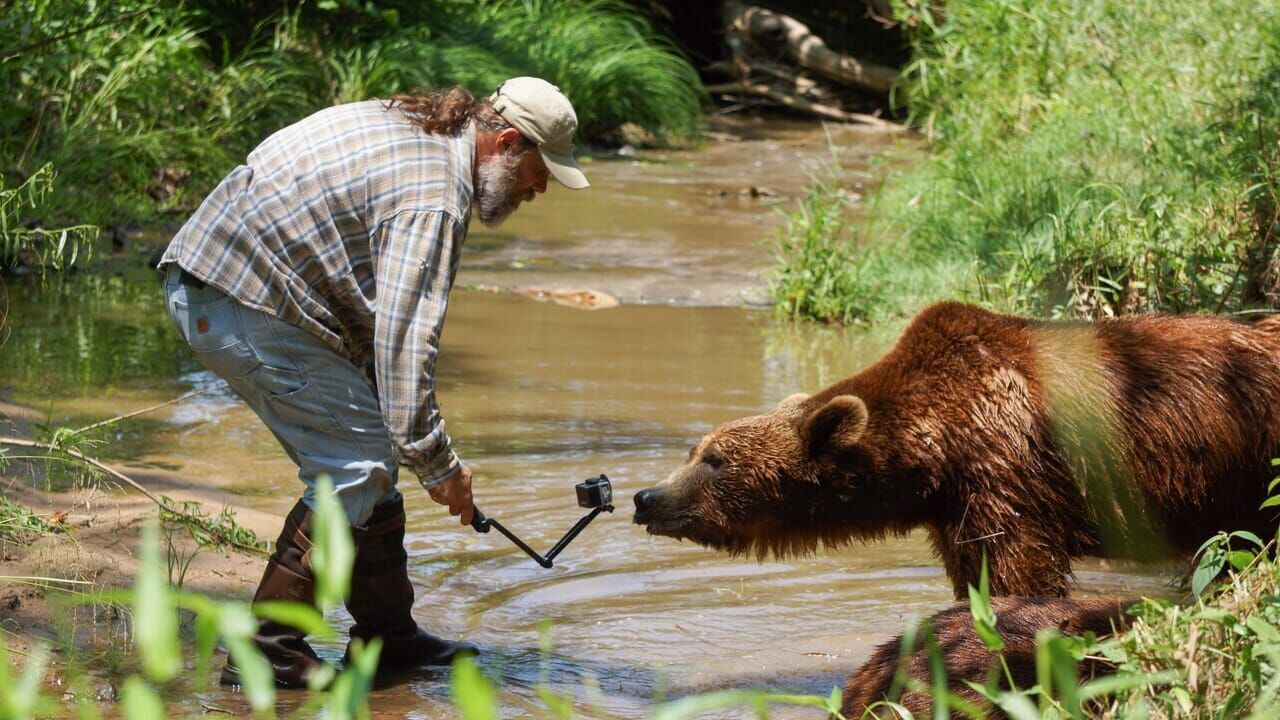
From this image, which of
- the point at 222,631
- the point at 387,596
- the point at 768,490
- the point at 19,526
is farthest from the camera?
the point at 768,490

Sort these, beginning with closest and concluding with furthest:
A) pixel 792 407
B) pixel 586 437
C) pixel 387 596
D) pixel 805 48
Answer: pixel 387 596 → pixel 792 407 → pixel 586 437 → pixel 805 48

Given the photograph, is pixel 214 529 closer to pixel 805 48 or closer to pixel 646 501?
pixel 646 501

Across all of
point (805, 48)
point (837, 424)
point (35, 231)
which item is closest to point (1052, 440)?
point (837, 424)

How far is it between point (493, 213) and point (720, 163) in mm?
12578

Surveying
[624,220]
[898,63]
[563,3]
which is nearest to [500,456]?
[624,220]

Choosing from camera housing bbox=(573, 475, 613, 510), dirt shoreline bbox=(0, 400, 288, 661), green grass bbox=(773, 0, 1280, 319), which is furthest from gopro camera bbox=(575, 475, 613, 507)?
green grass bbox=(773, 0, 1280, 319)

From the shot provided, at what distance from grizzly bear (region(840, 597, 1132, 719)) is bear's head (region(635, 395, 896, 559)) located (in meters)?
1.20

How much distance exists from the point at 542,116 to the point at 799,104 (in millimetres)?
16446

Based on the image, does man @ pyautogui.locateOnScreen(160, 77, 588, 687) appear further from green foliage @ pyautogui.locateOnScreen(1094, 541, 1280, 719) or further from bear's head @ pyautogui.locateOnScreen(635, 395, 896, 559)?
green foliage @ pyautogui.locateOnScreen(1094, 541, 1280, 719)

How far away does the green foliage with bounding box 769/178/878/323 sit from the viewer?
34.2 ft

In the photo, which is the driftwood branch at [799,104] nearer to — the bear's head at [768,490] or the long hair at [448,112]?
the bear's head at [768,490]

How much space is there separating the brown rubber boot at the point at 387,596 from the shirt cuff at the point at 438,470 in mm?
467

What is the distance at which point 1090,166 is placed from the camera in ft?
34.6

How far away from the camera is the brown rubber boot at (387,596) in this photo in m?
5.10
